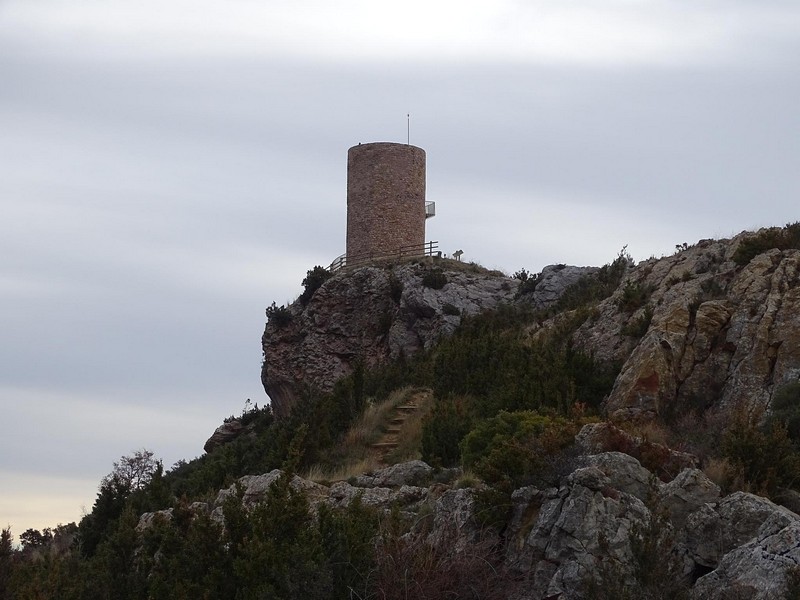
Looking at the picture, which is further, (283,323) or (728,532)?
(283,323)

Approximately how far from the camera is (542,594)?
11.5 metres

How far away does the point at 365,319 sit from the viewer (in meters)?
38.6

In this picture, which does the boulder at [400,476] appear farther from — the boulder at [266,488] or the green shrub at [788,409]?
the green shrub at [788,409]

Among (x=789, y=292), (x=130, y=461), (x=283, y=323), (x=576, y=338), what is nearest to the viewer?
(x=789, y=292)

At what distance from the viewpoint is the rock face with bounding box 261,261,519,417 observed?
119 feet

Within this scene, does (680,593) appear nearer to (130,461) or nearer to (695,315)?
(695,315)

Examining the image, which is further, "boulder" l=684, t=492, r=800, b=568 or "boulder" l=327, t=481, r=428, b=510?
"boulder" l=327, t=481, r=428, b=510

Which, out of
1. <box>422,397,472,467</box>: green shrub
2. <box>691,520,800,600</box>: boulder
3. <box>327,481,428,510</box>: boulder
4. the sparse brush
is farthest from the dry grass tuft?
<box>691,520,800,600</box>: boulder

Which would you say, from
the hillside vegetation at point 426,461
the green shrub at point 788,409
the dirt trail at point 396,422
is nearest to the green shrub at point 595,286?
the hillside vegetation at point 426,461

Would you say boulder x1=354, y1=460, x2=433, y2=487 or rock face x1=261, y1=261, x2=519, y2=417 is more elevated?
rock face x1=261, y1=261, x2=519, y2=417

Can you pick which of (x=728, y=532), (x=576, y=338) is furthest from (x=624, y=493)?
(x=576, y=338)

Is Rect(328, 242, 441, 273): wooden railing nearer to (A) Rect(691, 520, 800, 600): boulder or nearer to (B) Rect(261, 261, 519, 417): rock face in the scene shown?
(B) Rect(261, 261, 519, 417): rock face

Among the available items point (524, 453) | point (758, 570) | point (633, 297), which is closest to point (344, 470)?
point (633, 297)

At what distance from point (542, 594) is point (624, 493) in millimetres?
1468
